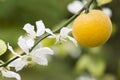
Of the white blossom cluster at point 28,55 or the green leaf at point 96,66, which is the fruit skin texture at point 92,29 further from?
the green leaf at point 96,66

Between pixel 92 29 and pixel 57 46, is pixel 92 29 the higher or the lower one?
the lower one

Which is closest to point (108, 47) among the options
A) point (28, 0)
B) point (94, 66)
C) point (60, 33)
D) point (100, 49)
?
point (100, 49)

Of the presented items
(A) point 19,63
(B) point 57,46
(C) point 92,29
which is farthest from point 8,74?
(B) point 57,46

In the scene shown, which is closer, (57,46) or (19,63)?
(19,63)

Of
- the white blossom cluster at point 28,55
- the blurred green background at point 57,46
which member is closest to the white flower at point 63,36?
the white blossom cluster at point 28,55

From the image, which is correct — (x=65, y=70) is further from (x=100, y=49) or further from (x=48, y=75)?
(x=100, y=49)

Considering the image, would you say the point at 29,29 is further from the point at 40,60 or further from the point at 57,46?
the point at 57,46
